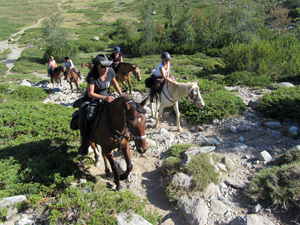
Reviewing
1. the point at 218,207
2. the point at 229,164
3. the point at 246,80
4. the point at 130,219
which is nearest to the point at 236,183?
the point at 229,164

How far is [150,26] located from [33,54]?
69.0ft

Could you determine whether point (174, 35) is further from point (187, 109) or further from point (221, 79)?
point (187, 109)

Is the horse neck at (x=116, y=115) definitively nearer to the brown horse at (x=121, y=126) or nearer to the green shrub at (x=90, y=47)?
the brown horse at (x=121, y=126)

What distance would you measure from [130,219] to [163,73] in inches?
215

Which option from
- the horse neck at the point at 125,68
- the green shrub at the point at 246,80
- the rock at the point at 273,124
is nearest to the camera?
the rock at the point at 273,124

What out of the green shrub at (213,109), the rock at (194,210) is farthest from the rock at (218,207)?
the green shrub at (213,109)

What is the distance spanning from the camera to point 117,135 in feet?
15.6

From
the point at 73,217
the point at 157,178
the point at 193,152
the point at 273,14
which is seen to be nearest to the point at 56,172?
the point at 73,217

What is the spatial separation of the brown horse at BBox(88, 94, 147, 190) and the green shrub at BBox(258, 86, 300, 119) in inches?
280

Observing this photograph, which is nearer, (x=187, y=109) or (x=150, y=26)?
(x=187, y=109)

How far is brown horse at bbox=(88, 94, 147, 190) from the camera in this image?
4.13 meters

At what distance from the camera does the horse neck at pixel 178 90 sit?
791 centimetres

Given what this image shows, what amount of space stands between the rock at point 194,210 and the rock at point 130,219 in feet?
3.45

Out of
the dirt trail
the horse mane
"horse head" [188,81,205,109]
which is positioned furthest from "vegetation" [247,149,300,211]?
the dirt trail
